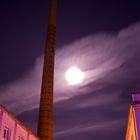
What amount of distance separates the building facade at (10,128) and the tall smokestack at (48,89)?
9.53 meters

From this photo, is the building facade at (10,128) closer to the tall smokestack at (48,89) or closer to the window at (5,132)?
the window at (5,132)

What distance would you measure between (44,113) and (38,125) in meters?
1.71

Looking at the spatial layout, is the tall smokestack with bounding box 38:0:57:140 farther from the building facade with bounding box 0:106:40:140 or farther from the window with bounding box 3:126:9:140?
the window with bounding box 3:126:9:140

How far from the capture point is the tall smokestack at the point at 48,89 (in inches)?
1210

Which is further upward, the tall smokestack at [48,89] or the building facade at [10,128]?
the tall smokestack at [48,89]

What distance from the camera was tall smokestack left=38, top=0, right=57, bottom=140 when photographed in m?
30.7

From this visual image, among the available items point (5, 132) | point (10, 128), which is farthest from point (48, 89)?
point (5, 132)

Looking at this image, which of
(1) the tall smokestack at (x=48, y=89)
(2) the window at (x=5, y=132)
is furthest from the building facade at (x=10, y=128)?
(1) the tall smokestack at (x=48, y=89)

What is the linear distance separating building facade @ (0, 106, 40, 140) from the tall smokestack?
375 inches

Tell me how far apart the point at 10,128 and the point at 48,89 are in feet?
49.9

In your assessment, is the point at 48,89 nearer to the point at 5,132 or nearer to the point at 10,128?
the point at 10,128

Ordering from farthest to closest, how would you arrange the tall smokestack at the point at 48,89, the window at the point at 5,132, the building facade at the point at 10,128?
the tall smokestack at the point at 48,89 < the window at the point at 5,132 < the building facade at the point at 10,128

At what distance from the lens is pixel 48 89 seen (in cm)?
3319

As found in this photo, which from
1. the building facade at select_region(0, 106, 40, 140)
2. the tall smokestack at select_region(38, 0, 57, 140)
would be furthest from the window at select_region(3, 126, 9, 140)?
the tall smokestack at select_region(38, 0, 57, 140)
